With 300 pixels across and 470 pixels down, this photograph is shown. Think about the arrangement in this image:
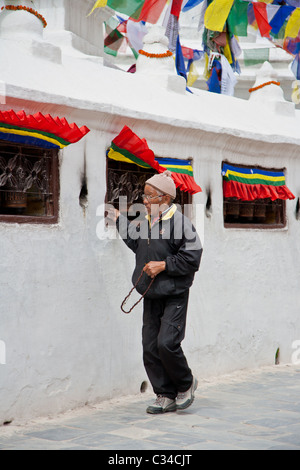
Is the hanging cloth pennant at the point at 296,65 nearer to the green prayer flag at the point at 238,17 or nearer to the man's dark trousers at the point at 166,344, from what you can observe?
the green prayer flag at the point at 238,17

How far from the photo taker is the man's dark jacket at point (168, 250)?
5.14m

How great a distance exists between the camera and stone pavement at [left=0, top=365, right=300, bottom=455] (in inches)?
175

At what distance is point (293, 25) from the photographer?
945cm

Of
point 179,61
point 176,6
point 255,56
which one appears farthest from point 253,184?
point 255,56

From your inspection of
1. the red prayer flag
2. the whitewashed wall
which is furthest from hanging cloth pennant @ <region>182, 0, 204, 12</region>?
the whitewashed wall

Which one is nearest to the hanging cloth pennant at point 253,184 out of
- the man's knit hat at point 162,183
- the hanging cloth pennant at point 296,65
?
the man's knit hat at point 162,183

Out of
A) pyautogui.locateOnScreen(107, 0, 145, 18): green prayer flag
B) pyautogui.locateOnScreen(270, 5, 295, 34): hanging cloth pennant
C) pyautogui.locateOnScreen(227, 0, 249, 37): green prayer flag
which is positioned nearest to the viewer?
pyautogui.locateOnScreen(107, 0, 145, 18): green prayer flag

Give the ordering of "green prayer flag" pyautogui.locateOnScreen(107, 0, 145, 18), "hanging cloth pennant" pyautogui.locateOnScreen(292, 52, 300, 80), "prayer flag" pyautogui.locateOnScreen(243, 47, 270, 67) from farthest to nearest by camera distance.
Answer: "prayer flag" pyautogui.locateOnScreen(243, 47, 270, 67) → "hanging cloth pennant" pyautogui.locateOnScreen(292, 52, 300, 80) → "green prayer flag" pyautogui.locateOnScreen(107, 0, 145, 18)

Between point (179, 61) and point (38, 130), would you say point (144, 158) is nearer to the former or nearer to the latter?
point (38, 130)

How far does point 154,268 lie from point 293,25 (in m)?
5.66

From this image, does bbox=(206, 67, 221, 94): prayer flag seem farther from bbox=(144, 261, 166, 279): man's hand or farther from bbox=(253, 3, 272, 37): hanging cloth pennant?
bbox=(144, 261, 166, 279): man's hand

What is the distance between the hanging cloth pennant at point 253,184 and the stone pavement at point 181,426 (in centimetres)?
207

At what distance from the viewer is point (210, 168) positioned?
22.9 ft

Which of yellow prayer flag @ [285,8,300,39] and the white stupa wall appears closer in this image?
the white stupa wall
